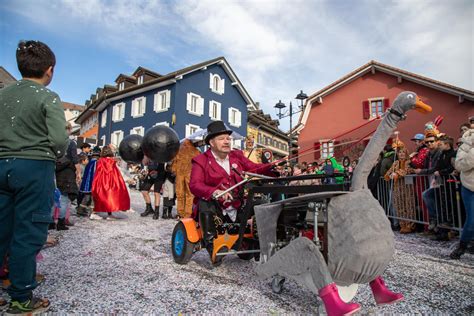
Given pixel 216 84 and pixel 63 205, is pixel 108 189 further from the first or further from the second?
pixel 216 84

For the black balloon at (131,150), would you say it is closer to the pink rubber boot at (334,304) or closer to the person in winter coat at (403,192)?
the person in winter coat at (403,192)

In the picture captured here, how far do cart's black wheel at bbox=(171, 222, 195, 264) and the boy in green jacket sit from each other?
4.65 ft

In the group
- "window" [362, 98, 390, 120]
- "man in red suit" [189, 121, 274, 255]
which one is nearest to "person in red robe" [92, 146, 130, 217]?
"man in red suit" [189, 121, 274, 255]

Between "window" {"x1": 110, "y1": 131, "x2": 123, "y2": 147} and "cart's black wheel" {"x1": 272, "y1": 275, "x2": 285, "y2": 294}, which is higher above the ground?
"window" {"x1": 110, "y1": 131, "x2": 123, "y2": 147}

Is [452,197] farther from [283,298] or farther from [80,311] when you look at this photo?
[80,311]

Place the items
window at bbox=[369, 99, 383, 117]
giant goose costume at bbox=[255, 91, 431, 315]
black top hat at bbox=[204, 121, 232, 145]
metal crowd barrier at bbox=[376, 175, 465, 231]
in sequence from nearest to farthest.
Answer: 1. giant goose costume at bbox=[255, 91, 431, 315]
2. black top hat at bbox=[204, 121, 232, 145]
3. metal crowd barrier at bbox=[376, 175, 465, 231]
4. window at bbox=[369, 99, 383, 117]

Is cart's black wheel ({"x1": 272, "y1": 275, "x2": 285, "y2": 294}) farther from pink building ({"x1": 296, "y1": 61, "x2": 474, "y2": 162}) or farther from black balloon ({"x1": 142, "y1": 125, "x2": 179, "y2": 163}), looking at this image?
pink building ({"x1": 296, "y1": 61, "x2": 474, "y2": 162})

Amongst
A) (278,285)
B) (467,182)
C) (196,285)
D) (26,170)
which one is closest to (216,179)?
(196,285)

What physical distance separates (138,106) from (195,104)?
18.1 feet

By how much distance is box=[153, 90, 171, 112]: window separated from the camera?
2348 cm

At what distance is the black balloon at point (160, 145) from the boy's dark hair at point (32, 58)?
4.47 meters

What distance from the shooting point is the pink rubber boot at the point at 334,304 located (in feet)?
5.10

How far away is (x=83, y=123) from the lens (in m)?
39.8

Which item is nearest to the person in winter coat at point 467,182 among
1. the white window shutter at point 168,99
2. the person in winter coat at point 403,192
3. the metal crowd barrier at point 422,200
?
the metal crowd barrier at point 422,200
